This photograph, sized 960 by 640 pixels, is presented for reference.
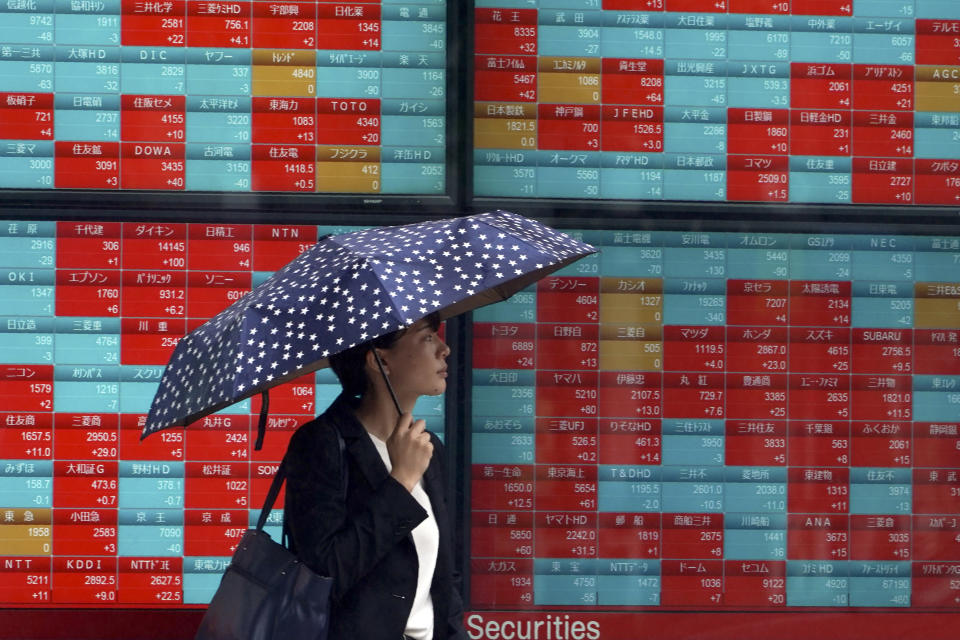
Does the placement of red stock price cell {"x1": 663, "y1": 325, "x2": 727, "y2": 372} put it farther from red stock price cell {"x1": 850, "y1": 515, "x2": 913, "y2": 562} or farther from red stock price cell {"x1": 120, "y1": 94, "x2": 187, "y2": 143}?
red stock price cell {"x1": 120, "y1": 94, "x2": 187, "y2": 143}

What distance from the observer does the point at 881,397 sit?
16.3 ft

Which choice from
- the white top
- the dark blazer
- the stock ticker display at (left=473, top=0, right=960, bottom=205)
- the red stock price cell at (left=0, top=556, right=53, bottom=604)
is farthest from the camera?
the stock ticker display at (left=473, top=0, right=960, bottom=205)

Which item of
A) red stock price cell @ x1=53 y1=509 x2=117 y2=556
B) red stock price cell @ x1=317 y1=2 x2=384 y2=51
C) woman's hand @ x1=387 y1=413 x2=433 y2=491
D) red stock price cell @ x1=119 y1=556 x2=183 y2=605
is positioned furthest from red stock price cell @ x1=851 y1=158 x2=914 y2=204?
red stock price cell @ x1=53 y1=509 x2=117 y2=556

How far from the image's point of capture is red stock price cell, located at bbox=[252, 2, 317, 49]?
4.84 metres

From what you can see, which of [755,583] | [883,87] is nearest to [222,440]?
[755,583]

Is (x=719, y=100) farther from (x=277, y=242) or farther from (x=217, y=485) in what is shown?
(x=217, y=485)

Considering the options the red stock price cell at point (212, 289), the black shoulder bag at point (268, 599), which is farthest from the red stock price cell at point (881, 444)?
the black shoulder bag at point (268, 599)

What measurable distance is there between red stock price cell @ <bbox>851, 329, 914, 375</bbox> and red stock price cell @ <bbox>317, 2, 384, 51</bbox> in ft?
8.21

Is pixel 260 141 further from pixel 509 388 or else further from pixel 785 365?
pixel 785 365

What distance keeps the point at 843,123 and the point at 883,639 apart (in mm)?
2298

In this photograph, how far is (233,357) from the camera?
279cm

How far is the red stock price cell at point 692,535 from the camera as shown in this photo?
4938 millimetres

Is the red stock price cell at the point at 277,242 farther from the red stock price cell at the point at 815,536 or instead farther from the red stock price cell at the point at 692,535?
the red stock price cell at the point at 815,536

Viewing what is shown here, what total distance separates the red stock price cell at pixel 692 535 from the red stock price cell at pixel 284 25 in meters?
2.63
